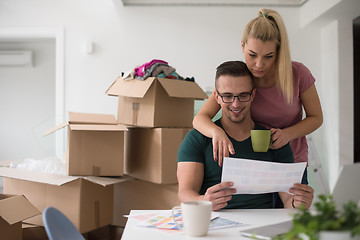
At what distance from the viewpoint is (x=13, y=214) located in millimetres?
1978

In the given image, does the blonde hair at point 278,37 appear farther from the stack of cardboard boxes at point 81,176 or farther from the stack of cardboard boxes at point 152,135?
the stack of cardboard boxes at point 81,176

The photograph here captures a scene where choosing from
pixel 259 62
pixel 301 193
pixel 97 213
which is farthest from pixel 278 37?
pixel 97 213

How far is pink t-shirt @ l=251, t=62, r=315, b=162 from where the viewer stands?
1700mm

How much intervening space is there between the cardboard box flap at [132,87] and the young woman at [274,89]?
717mm

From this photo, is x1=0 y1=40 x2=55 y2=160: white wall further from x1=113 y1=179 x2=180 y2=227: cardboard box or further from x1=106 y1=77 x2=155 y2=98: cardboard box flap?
x1=106 y1=77 x2=155 y2=98: cardboard box flap

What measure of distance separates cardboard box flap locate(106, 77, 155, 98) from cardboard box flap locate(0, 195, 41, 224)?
873mm

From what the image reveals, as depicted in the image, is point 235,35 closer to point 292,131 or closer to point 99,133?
point 99,133

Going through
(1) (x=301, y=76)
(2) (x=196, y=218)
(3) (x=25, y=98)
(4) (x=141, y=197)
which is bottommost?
(4) (x=141, y=197)

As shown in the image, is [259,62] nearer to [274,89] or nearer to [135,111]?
[274,89]

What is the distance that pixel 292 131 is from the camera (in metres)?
1.58

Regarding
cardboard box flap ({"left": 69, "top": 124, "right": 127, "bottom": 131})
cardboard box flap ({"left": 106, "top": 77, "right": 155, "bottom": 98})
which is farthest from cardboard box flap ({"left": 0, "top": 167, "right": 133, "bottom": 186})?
cardboard box flap ({"left": 106, "top": 77, "right": 155, "bottom": 98})

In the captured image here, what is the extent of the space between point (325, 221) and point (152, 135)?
194 centimetres

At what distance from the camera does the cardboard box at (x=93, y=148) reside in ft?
7.95

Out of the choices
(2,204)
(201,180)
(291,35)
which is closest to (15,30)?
(2,204)
